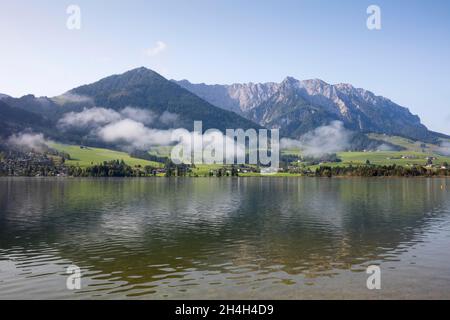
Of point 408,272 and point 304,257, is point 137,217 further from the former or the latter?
point 408,272

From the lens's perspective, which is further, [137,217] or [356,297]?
[137,217]

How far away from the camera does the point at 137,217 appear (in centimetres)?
7094

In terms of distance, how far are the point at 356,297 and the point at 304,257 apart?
11.9m

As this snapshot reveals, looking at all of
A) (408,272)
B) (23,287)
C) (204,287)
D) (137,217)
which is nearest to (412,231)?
(408,272)

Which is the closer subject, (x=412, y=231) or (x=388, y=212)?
(x=412, y=231)

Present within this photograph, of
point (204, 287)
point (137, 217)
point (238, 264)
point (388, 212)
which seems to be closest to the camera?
point (204, 287)
